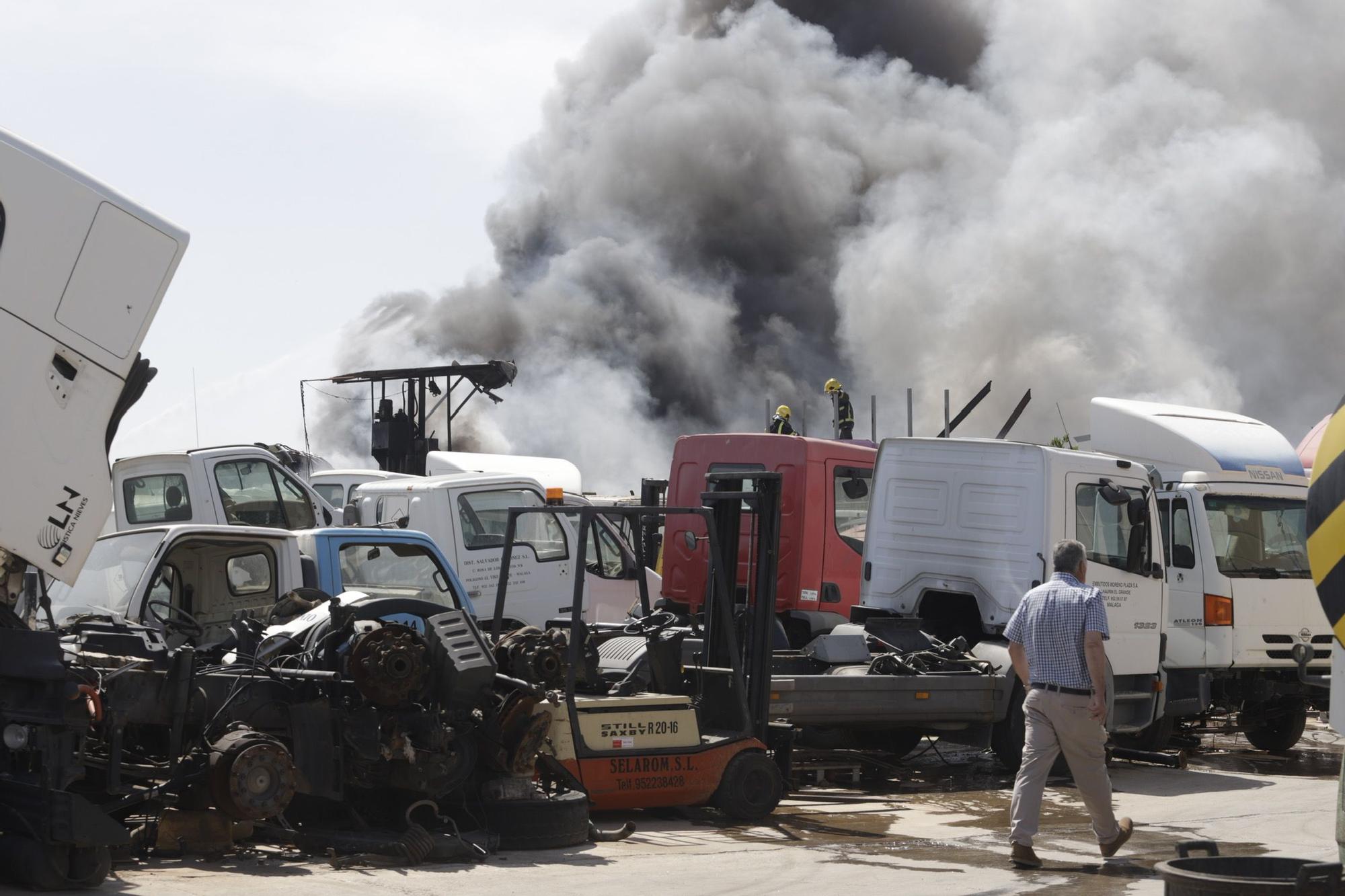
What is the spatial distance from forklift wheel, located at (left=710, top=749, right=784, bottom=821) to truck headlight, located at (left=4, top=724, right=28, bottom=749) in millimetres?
3702

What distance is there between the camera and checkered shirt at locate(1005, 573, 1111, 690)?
24.7 ft

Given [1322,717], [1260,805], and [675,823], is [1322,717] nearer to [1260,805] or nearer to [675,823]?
[1260,805]

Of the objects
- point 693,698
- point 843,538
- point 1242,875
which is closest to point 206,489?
point 843,538

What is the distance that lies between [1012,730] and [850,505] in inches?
129

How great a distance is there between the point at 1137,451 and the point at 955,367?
3205cm

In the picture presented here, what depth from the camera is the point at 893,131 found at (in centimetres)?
5194

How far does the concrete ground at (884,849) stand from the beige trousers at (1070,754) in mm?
273

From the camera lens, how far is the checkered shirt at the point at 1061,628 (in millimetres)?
7520

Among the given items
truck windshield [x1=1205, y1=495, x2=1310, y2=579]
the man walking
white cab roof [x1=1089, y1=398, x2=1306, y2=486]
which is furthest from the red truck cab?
the man walking

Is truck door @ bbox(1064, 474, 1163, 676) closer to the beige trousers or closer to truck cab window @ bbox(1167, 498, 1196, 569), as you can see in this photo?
truck cab window @ bbox(1167, 498, 1196, 569)

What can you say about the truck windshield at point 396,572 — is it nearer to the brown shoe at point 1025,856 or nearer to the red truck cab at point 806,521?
the red truck cab at point 806,521

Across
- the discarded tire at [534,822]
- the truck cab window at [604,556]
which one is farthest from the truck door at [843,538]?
the discarded tire at [534,822]

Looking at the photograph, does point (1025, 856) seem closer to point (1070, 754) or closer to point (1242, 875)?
point (1070, 754)

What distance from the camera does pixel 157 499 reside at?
44.7 feet
